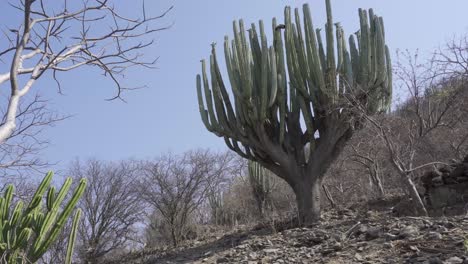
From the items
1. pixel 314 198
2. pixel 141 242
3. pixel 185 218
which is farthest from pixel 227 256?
pixel 141 242

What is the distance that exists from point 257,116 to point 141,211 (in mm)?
10330

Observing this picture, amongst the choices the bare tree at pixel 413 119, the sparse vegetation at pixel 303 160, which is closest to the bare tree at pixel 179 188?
the sparse vegetation at pixel 303 160

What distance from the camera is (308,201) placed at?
8.54m

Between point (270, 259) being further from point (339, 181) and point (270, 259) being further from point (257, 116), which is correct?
point (339, 181)

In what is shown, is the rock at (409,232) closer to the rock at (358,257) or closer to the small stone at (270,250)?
the rock at (358,257)

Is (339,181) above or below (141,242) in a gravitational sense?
above

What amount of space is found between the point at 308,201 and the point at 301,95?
6.62 feet

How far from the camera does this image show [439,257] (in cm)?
405

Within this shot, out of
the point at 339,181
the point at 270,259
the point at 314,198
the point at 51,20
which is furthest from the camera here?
the point at 339,181

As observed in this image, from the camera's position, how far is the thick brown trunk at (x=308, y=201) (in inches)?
331

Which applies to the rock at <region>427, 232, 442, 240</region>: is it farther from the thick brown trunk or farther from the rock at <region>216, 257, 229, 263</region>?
the thick brown trunk

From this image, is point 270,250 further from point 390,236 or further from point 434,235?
point 434,235

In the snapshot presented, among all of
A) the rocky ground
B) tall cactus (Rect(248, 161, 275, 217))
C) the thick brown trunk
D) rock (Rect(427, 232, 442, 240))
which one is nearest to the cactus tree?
the thick brown trunk

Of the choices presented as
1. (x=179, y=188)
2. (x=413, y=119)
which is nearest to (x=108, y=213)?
(x=179, y=188)
